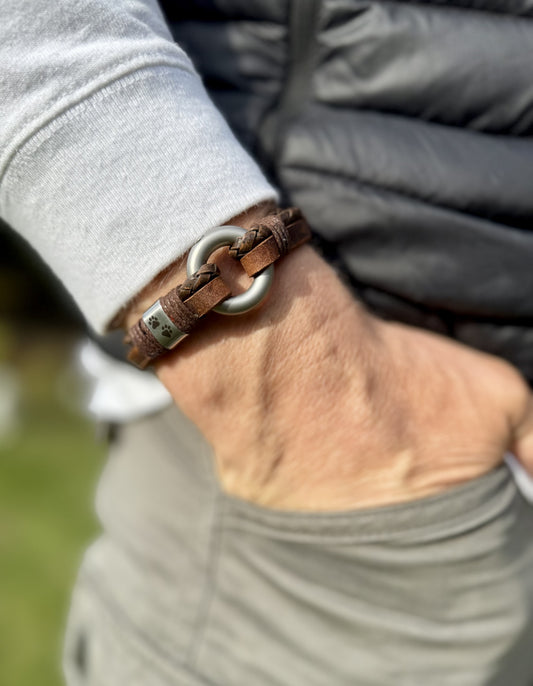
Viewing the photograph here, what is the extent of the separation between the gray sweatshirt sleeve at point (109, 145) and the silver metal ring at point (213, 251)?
0.01 metres

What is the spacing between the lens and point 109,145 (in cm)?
58

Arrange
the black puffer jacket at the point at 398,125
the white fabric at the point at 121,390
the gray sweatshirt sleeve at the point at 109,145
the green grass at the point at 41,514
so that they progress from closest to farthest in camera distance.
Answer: the gray sweatshirt sleeve at the point at 109,145
the black puffer jacket at the point at 398,125
the white fabric at the point at 121,390
the green grass at the point at 41,514

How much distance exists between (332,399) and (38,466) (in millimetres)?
1996

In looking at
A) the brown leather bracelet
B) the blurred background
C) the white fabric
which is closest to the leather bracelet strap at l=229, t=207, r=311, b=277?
the brown leather bracelet

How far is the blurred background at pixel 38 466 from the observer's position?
6.36 feet

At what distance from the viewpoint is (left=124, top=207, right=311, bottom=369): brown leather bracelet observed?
593 millimetres

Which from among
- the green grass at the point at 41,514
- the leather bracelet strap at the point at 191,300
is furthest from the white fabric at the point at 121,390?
the green grass at the point at 41,514

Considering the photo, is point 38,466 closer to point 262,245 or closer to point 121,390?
point 121,390

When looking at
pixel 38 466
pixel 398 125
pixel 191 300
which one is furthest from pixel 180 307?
pixel 38 466

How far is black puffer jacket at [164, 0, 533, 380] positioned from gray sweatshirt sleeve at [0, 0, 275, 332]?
0.15 meters

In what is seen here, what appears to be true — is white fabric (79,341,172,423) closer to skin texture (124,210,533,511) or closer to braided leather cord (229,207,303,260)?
skin texture (124,210,533,511)

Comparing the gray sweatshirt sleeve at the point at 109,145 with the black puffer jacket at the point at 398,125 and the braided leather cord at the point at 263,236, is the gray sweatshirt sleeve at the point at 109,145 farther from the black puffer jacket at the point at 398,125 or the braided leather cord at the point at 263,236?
the black puffer jacket at the point at 398,125

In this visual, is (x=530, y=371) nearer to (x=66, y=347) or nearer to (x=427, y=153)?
(x=427, y=153)

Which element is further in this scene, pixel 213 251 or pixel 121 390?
pixel 121 390
